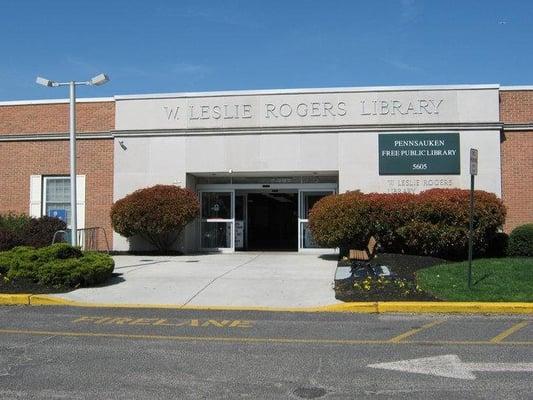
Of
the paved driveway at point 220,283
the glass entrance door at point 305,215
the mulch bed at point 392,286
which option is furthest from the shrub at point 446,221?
the glass entrance door at point 305,215

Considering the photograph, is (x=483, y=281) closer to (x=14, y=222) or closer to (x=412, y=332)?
(x=412, y=332)

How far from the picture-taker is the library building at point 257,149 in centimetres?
2067

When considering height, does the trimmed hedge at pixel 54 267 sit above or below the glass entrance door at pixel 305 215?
below

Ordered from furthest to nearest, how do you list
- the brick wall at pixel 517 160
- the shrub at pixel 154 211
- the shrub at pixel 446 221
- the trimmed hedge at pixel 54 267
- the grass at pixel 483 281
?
the brick wall at pixel 517 160 < the shrub at pixel 154 211 < the shrub at pixel 446 221 < the trimmed hedge at pixel 54 267 < the grass at pixel 483 281

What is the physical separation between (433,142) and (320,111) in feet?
13.3

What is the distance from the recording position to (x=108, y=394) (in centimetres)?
584

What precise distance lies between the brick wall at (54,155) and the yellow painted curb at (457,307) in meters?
13.9

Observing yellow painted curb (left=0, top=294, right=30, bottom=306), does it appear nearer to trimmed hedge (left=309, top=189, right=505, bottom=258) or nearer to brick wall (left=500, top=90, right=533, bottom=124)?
trimmed hedge (left=309, top=189, right=505, bottom=258)

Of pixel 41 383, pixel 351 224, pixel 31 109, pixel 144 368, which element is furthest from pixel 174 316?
pixel 31 109

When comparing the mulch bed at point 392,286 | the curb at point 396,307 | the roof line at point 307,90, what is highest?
the roof line at point 307,90

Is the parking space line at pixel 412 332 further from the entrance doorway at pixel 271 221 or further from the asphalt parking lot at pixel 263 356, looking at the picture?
the entrance doorway at pixel 271 221

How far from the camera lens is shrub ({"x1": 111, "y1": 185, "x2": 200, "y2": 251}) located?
1970cm

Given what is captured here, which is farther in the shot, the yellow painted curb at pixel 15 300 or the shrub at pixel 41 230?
the shrub at pixel 41 230

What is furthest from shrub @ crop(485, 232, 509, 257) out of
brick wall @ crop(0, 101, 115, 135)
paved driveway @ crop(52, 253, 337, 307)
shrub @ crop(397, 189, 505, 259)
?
brick wall @ crop(0, 101, 115, 135)
